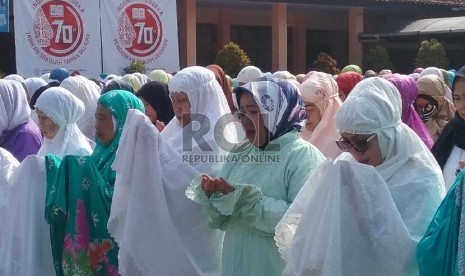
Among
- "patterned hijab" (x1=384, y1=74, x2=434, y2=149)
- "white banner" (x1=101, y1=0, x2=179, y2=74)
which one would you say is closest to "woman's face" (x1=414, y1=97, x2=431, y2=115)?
"patterned hijab" (x1=384, y1=74, x2=434, y2=149)

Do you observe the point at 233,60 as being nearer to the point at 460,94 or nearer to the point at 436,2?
the point at 436,2

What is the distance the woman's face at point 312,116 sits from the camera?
18.2 ft

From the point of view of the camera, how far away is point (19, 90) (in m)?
5.84

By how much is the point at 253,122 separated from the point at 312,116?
6.85 feet

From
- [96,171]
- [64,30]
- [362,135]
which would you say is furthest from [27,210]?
[64,30]

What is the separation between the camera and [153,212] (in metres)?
3.89

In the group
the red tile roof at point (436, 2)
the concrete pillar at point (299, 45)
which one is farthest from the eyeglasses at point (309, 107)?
the concrete pillar at point (299, 45)

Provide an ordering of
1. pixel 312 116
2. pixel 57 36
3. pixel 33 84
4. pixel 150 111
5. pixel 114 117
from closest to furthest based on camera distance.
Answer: pixel 114 117
pixel 150 111
pixel 312 116
pixel 33 84
pixel 57 36

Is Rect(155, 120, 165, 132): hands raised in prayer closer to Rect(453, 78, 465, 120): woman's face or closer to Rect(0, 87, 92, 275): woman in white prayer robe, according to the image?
Rect(0, 87, 92, 275): woman in white prayer robe

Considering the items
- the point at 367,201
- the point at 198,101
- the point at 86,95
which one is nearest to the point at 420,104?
Result: the point at 198,101

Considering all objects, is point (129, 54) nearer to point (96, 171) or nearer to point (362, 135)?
point (96, 171)

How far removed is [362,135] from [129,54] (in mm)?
13960

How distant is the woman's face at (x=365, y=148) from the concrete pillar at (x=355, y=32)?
20.0m

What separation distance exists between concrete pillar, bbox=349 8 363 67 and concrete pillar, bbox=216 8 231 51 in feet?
11.8
